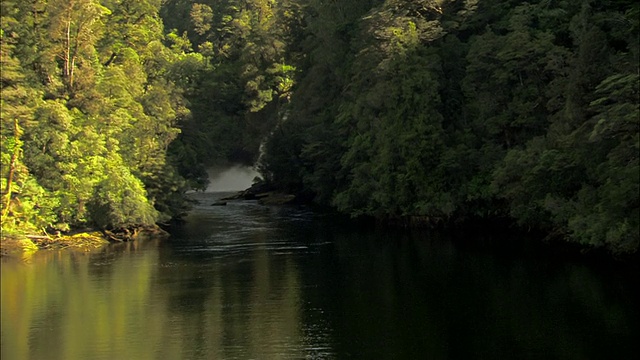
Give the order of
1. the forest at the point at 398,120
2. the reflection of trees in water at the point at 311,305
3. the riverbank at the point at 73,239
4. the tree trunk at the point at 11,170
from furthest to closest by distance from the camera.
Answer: the tree trunk at the point at 11,170 → the riverbank at the point at 73,239 → the forest at the point at 398,120 → the reflection of trees in water at the point at 311,305

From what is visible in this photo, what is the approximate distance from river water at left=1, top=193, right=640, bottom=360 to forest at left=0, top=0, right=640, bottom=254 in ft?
13.9

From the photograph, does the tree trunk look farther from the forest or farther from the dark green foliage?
the dark green foliage

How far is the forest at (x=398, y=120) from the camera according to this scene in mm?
41281

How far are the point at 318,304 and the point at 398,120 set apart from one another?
29061 millimetres

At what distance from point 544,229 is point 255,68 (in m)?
70.9

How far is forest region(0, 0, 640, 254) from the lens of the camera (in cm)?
4128

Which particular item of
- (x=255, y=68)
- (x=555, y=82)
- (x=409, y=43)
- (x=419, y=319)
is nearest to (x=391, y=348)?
(x=419, y=319)

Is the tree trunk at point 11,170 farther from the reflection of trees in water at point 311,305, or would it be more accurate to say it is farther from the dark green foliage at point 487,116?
the dark green foliage at point 487,116

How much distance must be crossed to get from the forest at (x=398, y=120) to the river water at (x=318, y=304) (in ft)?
13.9

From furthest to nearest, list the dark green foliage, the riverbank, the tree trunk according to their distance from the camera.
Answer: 1. the tree trunk
2. the riverbank
3. the dark green foliage

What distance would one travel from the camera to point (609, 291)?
33344 mm

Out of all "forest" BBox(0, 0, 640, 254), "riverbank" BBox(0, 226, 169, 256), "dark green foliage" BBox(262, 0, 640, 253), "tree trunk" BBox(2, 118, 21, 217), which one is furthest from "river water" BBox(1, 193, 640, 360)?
"tree trunk" BBox(2, 118, 21, 217)

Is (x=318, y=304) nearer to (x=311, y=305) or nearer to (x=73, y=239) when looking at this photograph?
(x=311, y=305)

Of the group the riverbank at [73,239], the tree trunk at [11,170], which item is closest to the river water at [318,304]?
the riverbank at [73,239]
